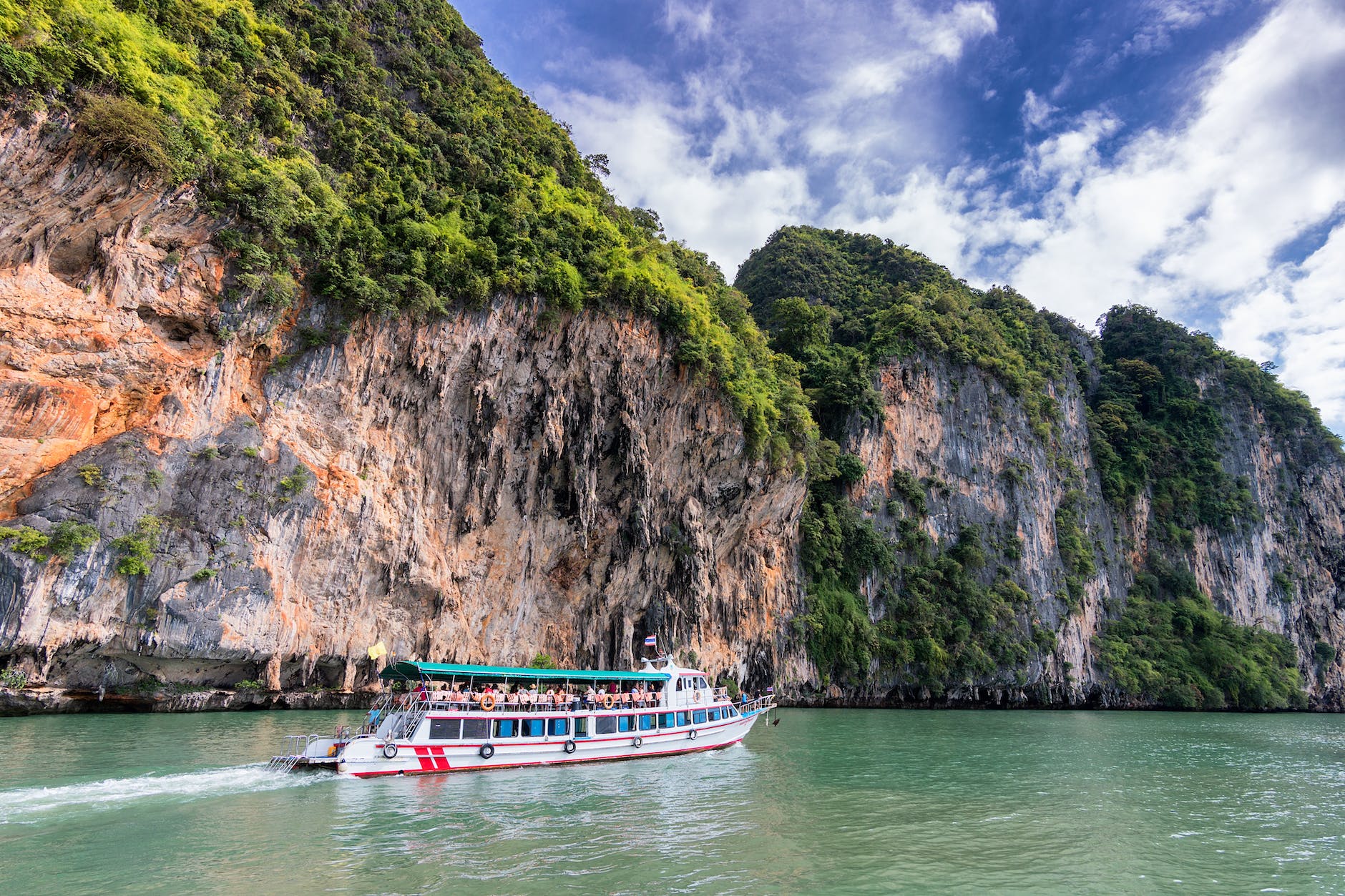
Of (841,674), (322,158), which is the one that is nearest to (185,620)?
A: (322,158)

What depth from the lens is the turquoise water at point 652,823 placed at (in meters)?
9.71

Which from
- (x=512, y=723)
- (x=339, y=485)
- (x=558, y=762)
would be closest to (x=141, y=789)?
(x=512, y=723)

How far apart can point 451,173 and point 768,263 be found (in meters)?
41.2

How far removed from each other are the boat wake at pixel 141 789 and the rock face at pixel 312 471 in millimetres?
8683

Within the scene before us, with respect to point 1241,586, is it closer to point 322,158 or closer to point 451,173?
point 451,173

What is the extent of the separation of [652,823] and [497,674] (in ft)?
28.0

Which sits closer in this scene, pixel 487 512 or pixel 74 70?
pixel 74 70

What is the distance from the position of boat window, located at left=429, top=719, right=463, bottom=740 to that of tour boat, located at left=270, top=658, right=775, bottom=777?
22 mm

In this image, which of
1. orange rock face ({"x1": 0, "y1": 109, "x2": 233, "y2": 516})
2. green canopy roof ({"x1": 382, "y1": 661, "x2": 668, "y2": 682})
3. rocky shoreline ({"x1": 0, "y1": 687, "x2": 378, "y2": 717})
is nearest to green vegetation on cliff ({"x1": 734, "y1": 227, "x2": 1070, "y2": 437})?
green canopy roof ({"x1": 382, "y1": 661, "x2": 668, "y2": 682})

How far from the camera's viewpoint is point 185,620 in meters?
21.5

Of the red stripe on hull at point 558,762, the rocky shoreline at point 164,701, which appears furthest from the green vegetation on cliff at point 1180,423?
the rocky shoreline at point 164,701

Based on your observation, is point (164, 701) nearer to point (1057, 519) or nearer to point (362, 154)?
point (362, 154)

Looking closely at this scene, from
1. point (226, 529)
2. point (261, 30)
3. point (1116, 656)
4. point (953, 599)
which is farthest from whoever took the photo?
point (1116, 656)

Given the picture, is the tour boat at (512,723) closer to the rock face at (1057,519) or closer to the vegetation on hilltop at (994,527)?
the vegetation on hilltop at (994,527)
